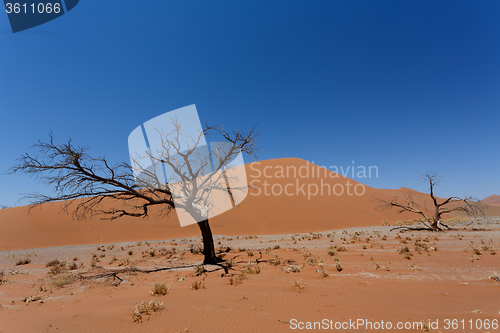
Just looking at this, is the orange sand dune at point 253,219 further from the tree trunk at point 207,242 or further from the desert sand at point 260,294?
the desert sand at point 260,294

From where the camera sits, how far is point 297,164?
221 feet

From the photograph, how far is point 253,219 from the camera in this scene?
35.0 m

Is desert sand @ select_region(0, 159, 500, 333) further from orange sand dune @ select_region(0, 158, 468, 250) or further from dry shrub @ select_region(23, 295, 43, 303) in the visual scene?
orange sand dune @ select_region(0, 158, 468, 250)

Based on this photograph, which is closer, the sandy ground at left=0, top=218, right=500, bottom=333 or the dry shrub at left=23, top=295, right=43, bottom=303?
the sandy ground at left=0, top=218, right=500, bottom=333

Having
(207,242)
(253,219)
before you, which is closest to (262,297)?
(207,242)

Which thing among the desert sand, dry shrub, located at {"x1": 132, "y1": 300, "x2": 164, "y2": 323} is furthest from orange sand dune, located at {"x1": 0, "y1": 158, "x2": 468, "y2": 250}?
dry shrub, located at {"x1": 132, "y1": 300, "x2": 164, "y2": 323}

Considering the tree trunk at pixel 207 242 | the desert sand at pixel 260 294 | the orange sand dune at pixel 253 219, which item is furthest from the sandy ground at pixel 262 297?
the orange sand dune at pixel 253 219

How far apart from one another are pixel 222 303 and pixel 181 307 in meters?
0.87

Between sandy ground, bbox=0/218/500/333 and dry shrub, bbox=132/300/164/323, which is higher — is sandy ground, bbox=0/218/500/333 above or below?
below

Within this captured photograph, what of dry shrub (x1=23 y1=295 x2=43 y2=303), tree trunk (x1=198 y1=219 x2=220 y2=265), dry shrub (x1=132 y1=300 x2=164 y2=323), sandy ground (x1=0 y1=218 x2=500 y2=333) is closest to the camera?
sandy ground (x1=0 y1=218 x2=500 y2=333)

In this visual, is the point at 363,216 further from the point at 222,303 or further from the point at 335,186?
the point at 222,303

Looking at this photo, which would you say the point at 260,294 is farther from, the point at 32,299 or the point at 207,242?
the point at 32,299

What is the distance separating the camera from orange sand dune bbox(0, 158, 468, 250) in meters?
26.5

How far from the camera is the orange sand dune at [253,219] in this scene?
26.5 meters
